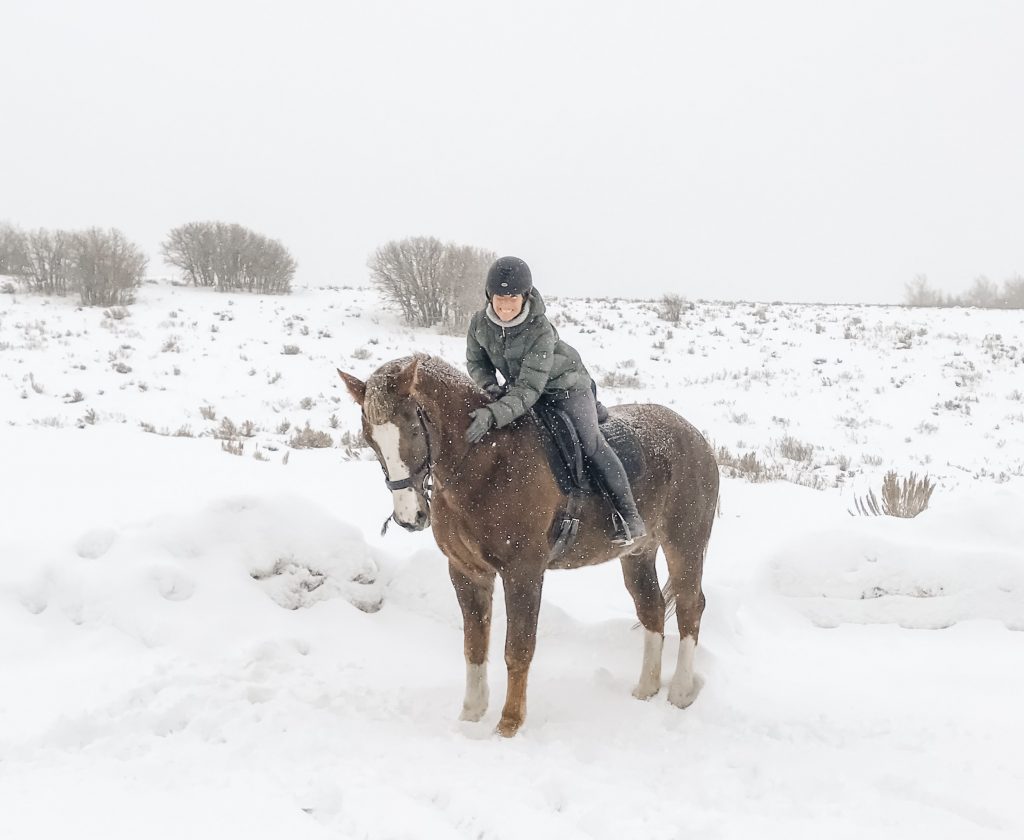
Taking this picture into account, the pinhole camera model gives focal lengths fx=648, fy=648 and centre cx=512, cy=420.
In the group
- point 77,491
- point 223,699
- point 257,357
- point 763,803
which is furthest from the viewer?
point 257,357

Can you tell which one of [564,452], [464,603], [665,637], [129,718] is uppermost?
[564,452]

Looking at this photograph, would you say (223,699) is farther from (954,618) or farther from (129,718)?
(954,618)

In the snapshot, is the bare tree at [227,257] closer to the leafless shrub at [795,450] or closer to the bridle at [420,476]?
the leafless shrub at [795,450]

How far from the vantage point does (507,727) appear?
11.3 ft

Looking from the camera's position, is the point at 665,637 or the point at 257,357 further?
the point at 257,357

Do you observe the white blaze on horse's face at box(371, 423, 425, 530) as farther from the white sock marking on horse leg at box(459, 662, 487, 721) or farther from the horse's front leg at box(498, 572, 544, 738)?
the white sock marking on horse leg at box(459, 662, 487, 721)

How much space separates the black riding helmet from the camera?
3301 millimetres

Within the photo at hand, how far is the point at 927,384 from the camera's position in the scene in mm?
14914

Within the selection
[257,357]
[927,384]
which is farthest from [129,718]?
[927,384]

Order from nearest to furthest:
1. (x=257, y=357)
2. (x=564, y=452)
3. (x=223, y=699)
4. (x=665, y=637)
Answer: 1. (x=223, y=699)
2. (x=564, y=452)
3. (x=665, y=637)
4. (x=257, y=357)

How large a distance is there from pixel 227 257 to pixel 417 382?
84.2 ft

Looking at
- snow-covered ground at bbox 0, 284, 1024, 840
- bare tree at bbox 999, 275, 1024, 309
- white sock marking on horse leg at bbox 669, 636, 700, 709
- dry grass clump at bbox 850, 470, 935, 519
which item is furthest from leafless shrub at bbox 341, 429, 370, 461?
bare tree at bbox 999, 275, 1024, 309

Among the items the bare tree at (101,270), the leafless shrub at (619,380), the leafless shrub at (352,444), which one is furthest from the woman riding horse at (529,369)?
the bare tree at (101,270)

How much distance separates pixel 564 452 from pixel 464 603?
1.01 meters
